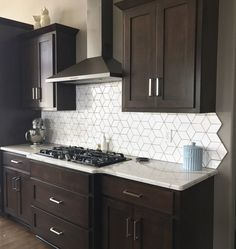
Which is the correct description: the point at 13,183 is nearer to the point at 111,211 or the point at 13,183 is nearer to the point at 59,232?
the point at 59,232

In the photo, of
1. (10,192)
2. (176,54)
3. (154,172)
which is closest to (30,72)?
(10,192)

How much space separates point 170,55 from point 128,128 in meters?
0.99

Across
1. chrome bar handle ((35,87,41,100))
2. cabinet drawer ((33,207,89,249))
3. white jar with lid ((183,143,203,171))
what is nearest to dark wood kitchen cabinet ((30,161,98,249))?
cabinet drawer ((33,207,89,249))

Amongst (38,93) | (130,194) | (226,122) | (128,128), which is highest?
(38,93)

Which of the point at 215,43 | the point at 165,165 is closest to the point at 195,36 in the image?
the point at 215,43

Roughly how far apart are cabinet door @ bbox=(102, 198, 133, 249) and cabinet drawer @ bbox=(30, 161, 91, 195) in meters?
0.23

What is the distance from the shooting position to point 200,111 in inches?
79.9

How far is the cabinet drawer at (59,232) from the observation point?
2410 mm

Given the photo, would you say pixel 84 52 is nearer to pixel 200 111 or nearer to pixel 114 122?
pixel 114 122

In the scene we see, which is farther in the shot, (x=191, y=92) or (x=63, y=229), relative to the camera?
(x=63, y=229)

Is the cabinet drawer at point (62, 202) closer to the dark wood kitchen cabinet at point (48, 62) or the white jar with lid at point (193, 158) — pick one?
the white jar with lid at point (193, 158)

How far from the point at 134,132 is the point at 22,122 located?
175cm

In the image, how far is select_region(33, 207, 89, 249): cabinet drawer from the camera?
2410 millimetres

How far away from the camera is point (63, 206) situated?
8.39ft
